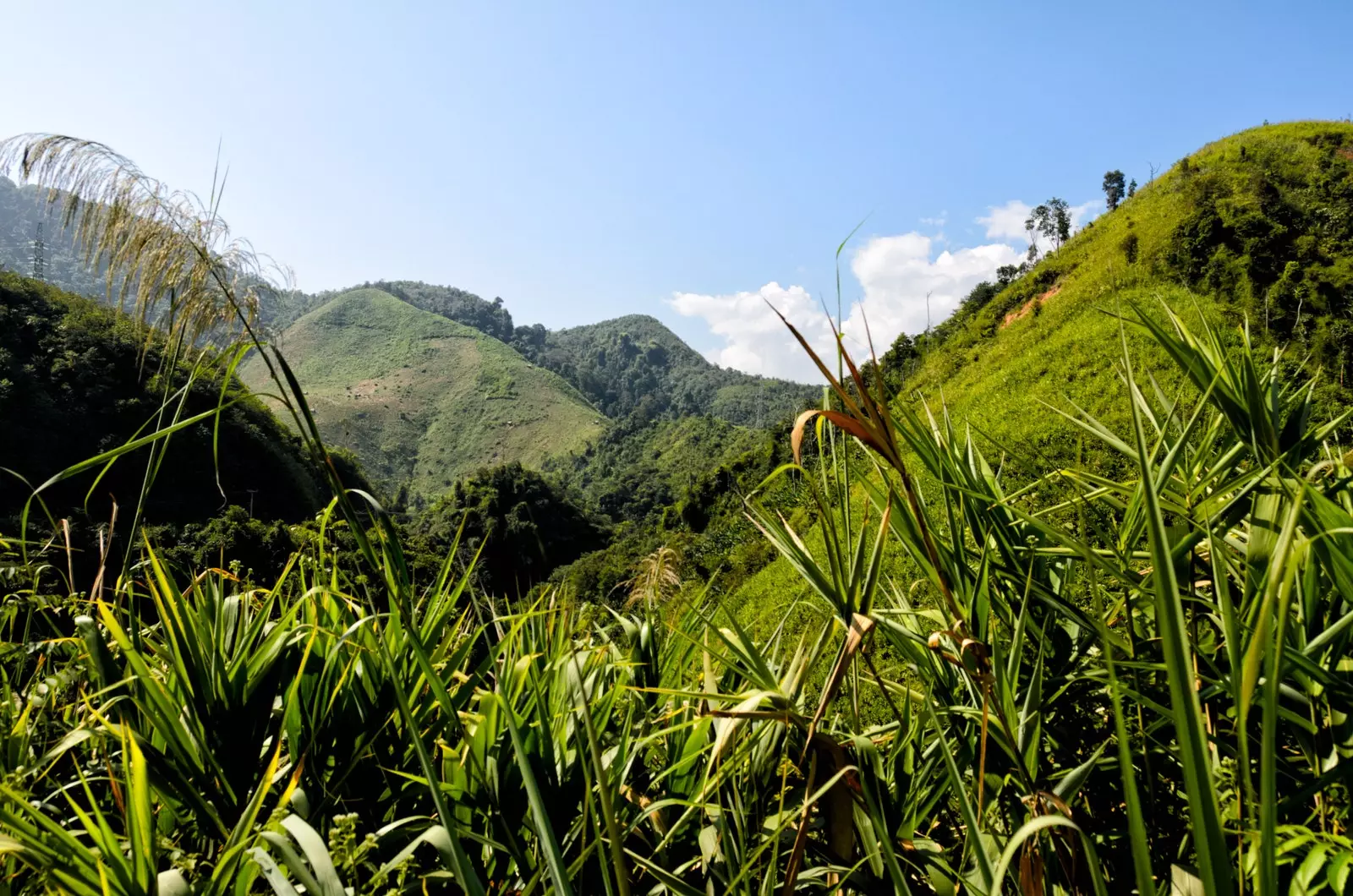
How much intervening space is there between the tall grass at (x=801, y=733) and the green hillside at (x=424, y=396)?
75.3 metres

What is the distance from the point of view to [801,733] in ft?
4.18

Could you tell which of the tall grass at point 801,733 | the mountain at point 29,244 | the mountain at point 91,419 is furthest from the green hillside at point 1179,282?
the mountain at point 29,244

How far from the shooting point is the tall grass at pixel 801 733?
32.1 inches

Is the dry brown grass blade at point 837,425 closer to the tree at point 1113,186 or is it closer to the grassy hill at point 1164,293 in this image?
the grassy hill at point 1164,293

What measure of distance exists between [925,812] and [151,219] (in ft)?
8.95

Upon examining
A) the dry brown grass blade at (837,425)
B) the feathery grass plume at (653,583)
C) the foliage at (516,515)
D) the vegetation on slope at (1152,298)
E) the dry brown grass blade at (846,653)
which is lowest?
the foliage at (516,515)

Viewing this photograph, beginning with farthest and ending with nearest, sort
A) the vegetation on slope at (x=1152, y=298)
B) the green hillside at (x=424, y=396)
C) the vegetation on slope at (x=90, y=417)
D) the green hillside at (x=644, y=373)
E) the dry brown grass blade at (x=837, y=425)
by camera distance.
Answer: the green hillside at (x=644, y=373), the green hillside at (x=424, y=396), the vegetation on slope at (x=90, y=417), the vegetation on slope at (x=1152, y=298), the dry brown grass blade at (x=837, y=425)

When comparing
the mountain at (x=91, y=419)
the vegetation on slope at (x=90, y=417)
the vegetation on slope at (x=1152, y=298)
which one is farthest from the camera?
the vegetation on slope at (x=90, y=417)

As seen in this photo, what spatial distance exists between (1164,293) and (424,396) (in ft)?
327

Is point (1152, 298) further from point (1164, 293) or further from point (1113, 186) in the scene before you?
point (1113, 186)

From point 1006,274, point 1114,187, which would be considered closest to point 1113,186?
point 1114,187

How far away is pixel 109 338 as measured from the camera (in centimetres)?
2919

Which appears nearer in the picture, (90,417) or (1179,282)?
(1179,282)

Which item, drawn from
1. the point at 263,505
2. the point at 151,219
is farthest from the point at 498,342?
the point at 151,219
